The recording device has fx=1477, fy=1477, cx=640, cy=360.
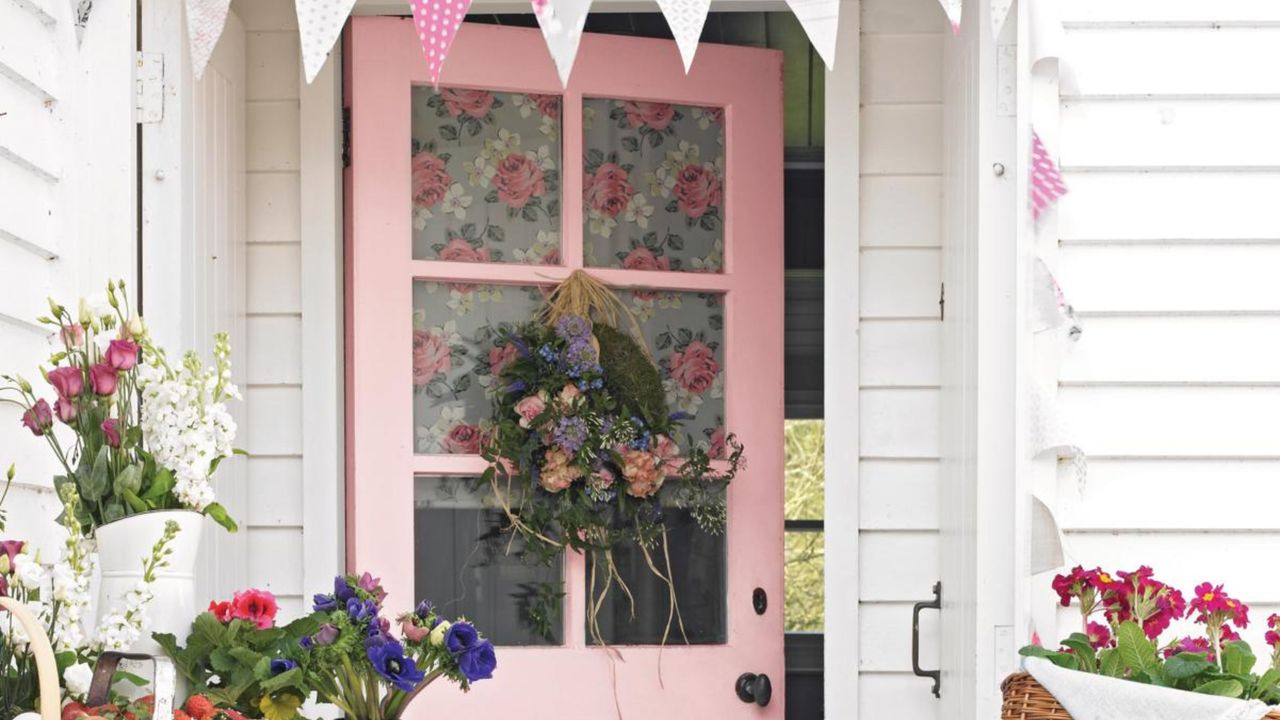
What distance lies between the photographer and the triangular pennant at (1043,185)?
260 centimetres

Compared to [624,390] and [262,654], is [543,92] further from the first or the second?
[262,654]

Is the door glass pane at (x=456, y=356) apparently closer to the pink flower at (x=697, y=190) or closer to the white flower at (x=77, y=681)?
the pink flower at (x=697, y=190)

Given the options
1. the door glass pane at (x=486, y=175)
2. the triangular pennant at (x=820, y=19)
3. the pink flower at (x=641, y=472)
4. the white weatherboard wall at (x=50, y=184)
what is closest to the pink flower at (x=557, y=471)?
the pink flower at (x=641, y=472)

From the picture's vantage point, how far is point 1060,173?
8.64 ft

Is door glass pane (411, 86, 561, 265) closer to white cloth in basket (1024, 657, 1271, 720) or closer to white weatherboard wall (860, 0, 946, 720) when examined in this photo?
white weatherboard wall (860, 0, 946, 720)

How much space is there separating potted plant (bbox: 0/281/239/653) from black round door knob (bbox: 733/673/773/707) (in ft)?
4.82

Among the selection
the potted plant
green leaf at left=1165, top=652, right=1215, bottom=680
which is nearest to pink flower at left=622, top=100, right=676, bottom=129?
the potted plant

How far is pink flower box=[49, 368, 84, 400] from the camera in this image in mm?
1979

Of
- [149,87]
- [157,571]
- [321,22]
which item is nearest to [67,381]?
[157,571]

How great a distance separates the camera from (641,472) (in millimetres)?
3145

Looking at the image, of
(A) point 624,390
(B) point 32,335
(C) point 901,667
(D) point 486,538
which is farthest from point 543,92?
(C) point 901,667

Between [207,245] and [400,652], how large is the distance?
1.19 meters

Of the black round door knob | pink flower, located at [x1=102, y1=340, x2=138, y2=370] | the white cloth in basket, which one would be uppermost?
pink flower, located at [x1=102, y1=340, x2=138, y2=370]

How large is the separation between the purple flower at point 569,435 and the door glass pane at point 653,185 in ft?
1.29
